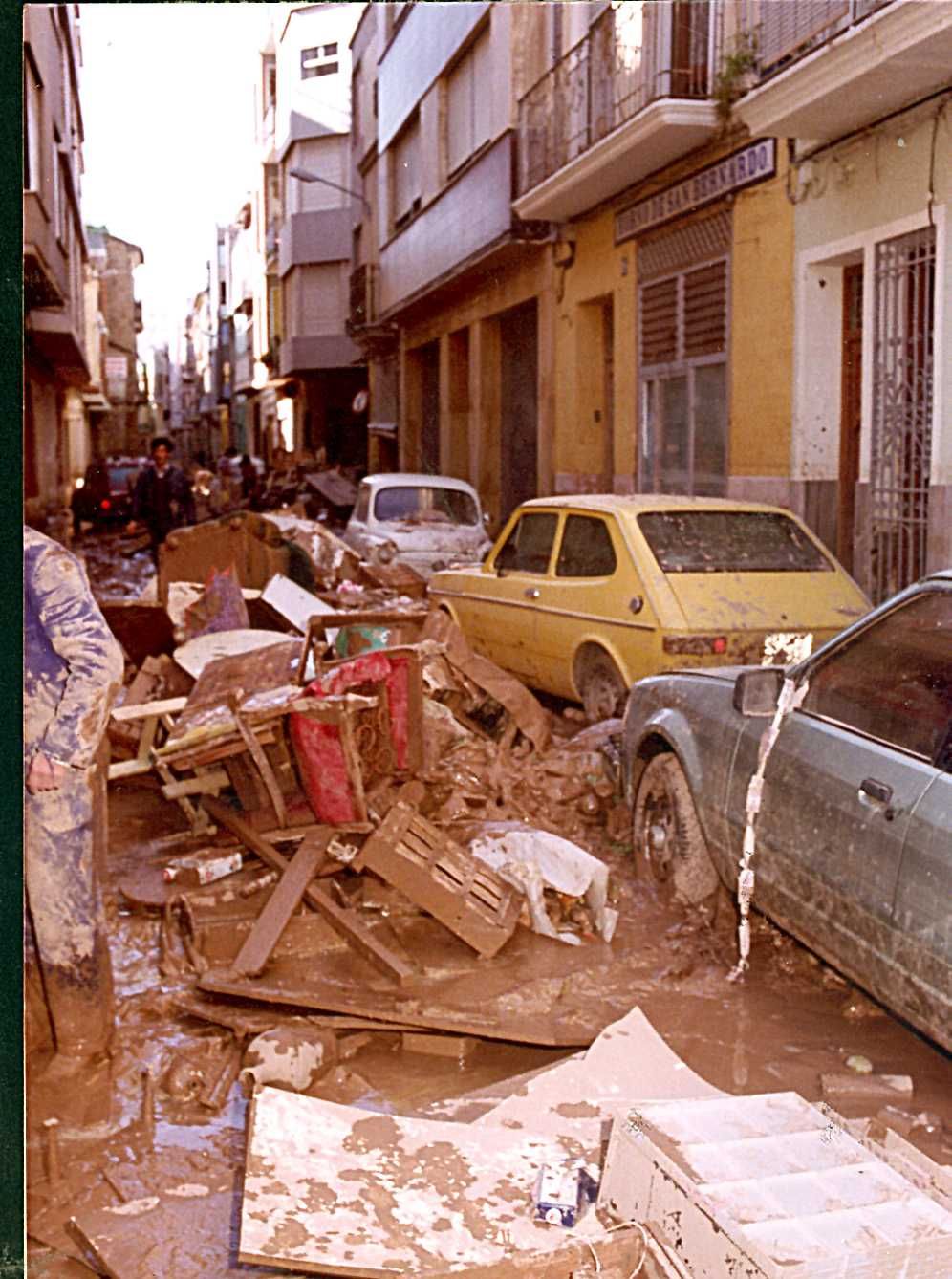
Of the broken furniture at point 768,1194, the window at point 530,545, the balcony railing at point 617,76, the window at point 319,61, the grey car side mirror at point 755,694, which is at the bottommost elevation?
the broken furniture at point 768,1194

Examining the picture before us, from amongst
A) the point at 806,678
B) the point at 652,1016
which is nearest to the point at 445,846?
the point at 652,1016

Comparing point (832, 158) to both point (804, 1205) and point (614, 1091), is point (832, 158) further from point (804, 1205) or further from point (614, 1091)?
point (804, 1205)

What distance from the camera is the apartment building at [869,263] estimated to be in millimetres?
9820

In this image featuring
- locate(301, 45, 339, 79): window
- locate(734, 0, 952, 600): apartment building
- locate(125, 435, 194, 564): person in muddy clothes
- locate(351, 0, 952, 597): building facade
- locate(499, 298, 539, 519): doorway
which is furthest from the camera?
locate(301, 45, 339, 79): window

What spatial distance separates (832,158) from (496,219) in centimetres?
815

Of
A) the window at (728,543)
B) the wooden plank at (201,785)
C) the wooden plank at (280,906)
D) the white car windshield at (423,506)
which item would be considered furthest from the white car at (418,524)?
the wooden plank at (280,906)

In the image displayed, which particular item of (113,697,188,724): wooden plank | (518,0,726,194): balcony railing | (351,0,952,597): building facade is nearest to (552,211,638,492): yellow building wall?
(351,0,952,597): building facade

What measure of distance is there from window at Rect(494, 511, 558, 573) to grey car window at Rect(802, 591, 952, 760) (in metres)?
4.66

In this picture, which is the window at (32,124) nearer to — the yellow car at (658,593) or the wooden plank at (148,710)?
the yellow car at (658,593)

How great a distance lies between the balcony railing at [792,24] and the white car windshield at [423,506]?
5604mm

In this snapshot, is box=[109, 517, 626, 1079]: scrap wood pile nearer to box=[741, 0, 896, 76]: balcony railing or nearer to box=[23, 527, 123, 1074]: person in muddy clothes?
box=[23, 527, 123, 1074]: person in muddy clothes

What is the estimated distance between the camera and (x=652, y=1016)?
16.5 feet

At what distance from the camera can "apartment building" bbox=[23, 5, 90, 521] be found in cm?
1762

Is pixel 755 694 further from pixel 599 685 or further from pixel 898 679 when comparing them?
pixel 599 685
